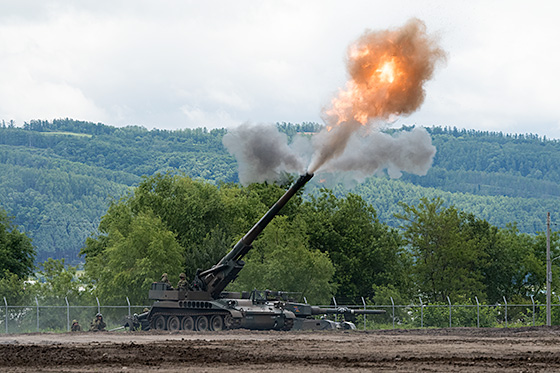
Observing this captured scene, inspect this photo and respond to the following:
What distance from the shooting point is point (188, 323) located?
133 ft

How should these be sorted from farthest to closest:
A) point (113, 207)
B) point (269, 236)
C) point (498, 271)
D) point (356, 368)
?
point (498, 271)
point (113, 207)
point (269, 236)
point (356, 368)

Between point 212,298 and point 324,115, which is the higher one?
point 324,115

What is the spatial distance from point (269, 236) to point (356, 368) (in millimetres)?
44356

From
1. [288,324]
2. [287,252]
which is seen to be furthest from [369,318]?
[288,324]

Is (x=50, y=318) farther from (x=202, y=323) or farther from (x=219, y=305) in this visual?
(x=219, y=305)

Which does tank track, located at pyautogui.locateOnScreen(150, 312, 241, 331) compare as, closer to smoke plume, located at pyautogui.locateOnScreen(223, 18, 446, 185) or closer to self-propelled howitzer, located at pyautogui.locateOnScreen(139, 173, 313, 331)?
self-propelled howitzer, located at pyautogui.locateOnScreen(139, 173, 313, 331)

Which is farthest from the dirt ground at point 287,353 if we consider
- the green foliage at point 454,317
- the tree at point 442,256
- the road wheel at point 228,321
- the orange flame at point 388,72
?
the tree at point 442,256

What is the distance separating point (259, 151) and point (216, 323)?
8.76 metres

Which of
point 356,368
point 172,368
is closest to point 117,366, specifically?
point 172,368

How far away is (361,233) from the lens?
77.9 meters

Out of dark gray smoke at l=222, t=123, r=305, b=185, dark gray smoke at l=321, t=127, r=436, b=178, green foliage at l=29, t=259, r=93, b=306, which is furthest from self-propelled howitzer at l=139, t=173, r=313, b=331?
green foliage at l=29, t=259, r=93, b=306

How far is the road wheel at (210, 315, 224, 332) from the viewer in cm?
3947

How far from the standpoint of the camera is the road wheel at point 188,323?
40375 millimetres

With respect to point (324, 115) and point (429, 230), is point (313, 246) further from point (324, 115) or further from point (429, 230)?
point (324, 115)
